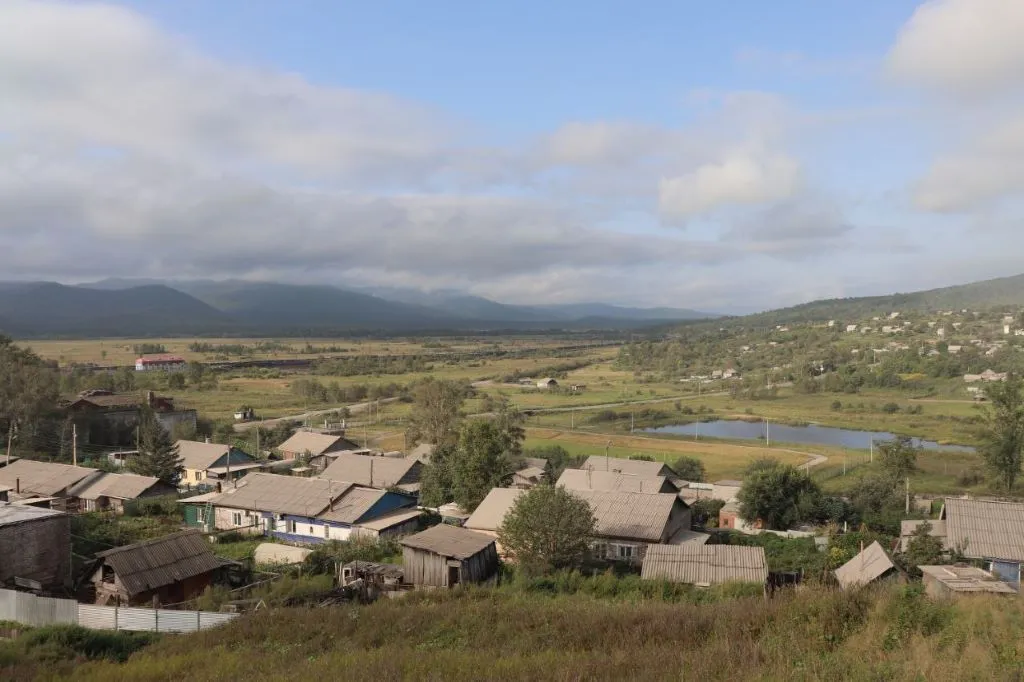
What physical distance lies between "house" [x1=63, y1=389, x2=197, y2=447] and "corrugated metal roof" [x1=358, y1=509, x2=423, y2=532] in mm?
27422

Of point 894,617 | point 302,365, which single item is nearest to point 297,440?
point 894,617

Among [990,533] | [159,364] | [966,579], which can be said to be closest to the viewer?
[966,579]

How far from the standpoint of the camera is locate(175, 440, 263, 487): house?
1580 inches

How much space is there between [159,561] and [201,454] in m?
23.7

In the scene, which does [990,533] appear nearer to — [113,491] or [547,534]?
[547,534]

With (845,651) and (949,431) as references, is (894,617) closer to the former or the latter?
(845,651)

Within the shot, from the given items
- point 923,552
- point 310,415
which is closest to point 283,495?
point 923,552

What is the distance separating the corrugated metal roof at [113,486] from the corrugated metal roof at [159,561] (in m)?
14.2

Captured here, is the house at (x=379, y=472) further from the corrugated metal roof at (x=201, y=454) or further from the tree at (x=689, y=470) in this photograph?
the tree at (x=689, y=470)

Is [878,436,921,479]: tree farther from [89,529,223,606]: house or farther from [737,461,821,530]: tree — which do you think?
[89,529,223,606]: house

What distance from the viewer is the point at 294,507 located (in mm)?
29078

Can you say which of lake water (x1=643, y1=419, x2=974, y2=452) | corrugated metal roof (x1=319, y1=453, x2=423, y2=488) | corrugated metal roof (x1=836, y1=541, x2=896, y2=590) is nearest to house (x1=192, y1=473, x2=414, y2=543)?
corrugated metal roof (x1=319, y1=453, x2=423, y2=488)

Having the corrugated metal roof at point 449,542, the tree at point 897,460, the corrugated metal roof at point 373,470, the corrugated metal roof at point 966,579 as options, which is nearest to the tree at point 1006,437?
the tree at point 897,460

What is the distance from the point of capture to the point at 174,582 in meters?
19.3
